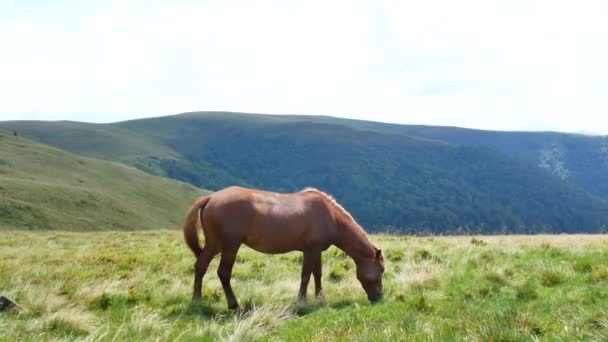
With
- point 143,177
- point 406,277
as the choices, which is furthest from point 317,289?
point 143,177

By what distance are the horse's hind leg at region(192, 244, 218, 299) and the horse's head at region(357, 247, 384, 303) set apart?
3.30m

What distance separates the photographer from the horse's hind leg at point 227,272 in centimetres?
1025

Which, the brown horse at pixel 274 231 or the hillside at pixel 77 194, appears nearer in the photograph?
the brown horse at pixel 274 231

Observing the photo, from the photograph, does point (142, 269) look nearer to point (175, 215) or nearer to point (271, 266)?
point (271, 266)

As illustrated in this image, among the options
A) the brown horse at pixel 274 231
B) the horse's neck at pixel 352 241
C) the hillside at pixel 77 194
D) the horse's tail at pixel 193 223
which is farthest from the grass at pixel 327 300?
the hillside at pixel 77 194

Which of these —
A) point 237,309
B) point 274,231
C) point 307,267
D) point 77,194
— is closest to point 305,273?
point 307,267

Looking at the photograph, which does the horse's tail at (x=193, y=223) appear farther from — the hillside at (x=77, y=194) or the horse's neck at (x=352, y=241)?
the hillside at (x=77, y=194)

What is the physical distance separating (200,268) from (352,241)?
355 centimetres

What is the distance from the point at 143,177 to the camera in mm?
138125

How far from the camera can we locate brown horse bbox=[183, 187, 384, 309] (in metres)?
10.7

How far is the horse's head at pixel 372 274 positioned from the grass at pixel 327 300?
27 centimetres

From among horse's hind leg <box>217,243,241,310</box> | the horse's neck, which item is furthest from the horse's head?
horse's hind leg <box>217,243,241,310</box>

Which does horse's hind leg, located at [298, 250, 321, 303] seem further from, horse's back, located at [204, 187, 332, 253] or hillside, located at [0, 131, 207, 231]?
hillside, located at [0, 131, 207, 231]

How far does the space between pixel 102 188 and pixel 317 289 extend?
110786 millimetres
